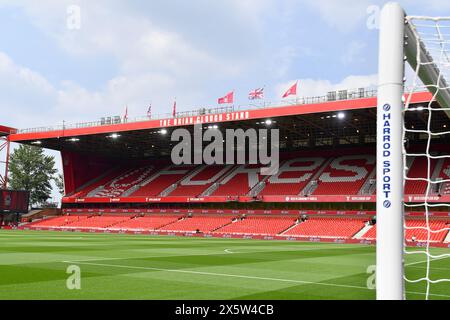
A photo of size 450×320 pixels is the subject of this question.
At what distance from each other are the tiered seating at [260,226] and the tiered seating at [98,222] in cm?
1347

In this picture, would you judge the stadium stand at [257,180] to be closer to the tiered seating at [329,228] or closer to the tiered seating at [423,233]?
the tiered seating at [329,228]

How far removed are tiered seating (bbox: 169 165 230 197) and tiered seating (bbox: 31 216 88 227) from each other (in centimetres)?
1229

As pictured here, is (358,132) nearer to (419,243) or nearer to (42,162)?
(419,243)

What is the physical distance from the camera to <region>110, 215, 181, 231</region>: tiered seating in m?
46.3

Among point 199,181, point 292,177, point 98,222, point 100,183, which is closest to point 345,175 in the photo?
point 292,177

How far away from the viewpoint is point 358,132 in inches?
1761

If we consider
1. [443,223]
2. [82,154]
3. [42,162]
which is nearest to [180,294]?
[443,223]

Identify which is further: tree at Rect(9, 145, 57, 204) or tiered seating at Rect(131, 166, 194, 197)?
tree at Rect(9, 145, 57, 204)

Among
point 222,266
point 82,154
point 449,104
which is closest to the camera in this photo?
point 449,104

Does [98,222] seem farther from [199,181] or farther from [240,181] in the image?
[240,181]

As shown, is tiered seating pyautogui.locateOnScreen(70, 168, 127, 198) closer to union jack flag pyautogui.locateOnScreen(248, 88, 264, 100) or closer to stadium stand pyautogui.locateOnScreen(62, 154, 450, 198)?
stadium stand pyautogui.locateOnScreen(62, 154, 450, 198)

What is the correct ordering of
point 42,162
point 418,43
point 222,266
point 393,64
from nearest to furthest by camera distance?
point 393,64 → point 418,43 → point 222,266 → point 42,162

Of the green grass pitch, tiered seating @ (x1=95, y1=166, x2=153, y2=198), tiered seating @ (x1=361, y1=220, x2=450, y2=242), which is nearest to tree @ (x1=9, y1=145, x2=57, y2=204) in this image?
tiered seating @ (x1=95, y1=166, x2=153, y2=198)

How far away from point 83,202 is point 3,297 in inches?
1987
